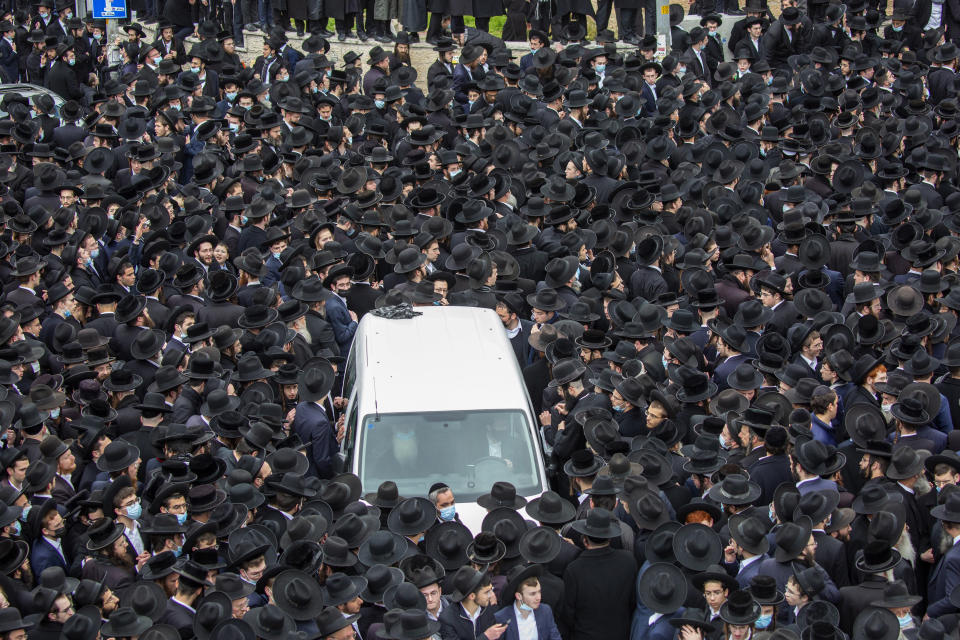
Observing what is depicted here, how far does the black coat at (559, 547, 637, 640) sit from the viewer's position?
25.7 ft

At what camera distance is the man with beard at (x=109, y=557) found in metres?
8.19

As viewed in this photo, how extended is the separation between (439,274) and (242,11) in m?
13.5

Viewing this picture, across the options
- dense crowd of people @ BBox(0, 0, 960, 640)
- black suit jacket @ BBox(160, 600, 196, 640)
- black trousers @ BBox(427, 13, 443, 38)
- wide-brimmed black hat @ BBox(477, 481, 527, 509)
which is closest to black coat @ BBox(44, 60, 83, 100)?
dense crowd of people @ BBox(0, 0, 960, 640)

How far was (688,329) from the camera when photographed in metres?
10.9

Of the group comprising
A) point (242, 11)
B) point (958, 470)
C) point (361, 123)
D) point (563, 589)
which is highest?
point (242, 11)

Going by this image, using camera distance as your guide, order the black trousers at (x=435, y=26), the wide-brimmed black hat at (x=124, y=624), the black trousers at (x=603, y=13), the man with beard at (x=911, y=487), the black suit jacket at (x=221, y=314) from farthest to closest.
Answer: the black trousers at (x=435, y=26) < the black trousers at (x=603, y=13) < the black suit jacket at (x=221, y=314) < the man with beard at (x=911, y=487) < the wide-brimmed black hat at (x=124, y=624)

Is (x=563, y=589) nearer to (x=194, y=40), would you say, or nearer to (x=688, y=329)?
(x=688, y=329)

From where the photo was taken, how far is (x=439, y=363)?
32.5 feet

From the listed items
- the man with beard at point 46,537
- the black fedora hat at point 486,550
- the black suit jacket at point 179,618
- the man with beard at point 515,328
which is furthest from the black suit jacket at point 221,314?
the black fedora hat at point 486,550

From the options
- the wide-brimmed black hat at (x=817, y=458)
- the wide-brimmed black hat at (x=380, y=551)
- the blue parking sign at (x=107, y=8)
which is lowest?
the wide-brimmed black hat at (x=380, y=551)

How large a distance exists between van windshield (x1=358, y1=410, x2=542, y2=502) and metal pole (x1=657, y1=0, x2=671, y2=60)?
12137 millimetres

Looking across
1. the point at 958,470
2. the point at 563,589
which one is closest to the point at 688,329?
the point at 958,470

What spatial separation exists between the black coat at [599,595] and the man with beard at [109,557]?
9.44 ft

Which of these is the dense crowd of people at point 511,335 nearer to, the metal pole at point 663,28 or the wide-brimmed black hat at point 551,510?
the wide-brimmed black hat at point 551,510
